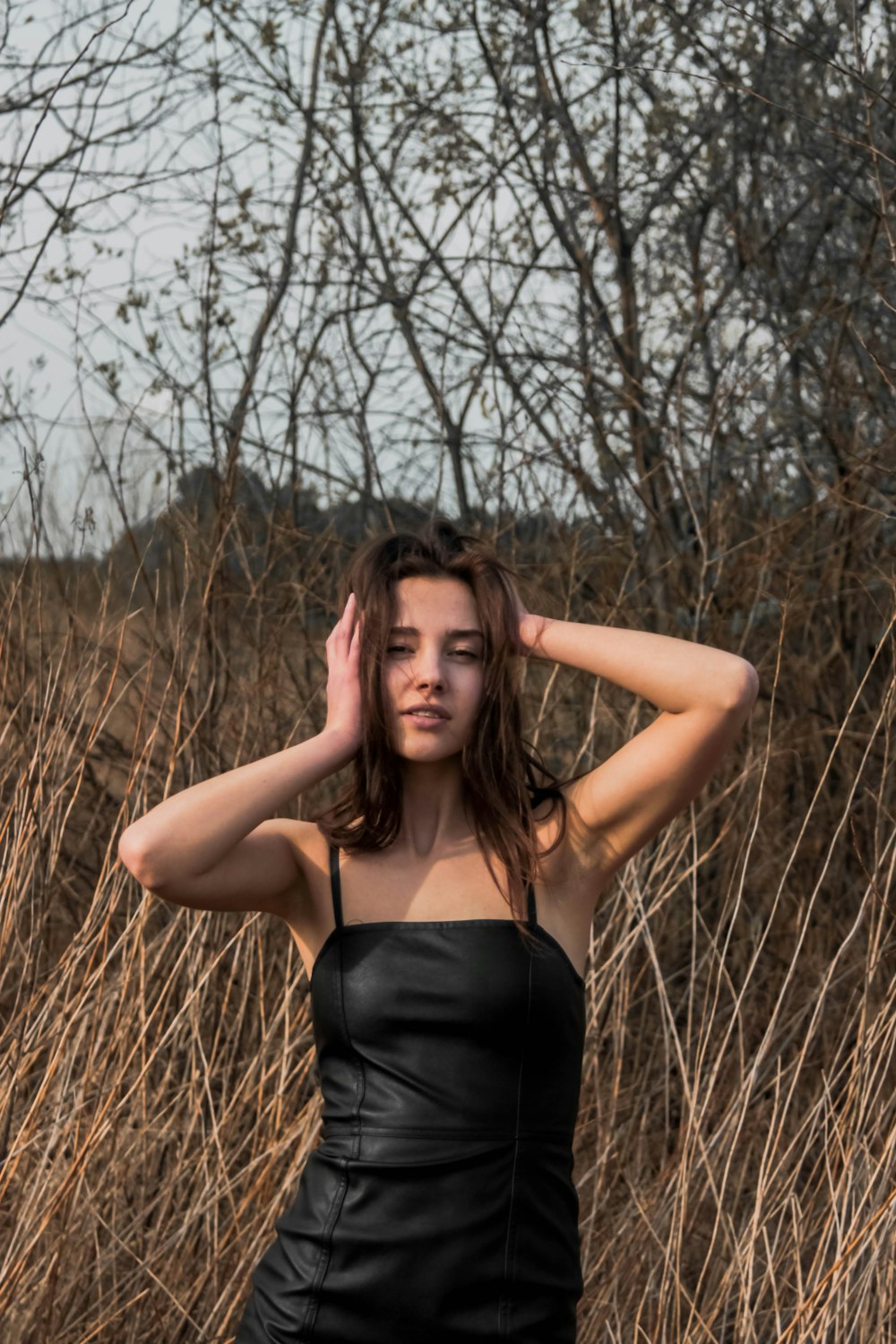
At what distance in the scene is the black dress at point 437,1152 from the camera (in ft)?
4.96

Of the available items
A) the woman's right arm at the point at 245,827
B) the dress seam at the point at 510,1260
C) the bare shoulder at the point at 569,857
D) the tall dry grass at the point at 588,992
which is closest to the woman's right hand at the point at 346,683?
the woman's right arm at the point at 245,827

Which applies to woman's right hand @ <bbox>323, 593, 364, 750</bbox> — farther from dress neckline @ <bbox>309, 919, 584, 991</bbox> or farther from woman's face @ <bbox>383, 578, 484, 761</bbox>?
dress neckline @ <bbox>309, 919, 584, 991</bbox>

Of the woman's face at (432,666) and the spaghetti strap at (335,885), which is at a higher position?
the woman's face at (432,666)

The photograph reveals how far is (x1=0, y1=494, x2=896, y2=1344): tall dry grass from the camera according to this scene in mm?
2297

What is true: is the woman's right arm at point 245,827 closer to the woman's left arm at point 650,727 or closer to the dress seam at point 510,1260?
the woman's left arm at point 650,727

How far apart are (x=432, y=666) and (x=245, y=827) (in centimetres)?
28

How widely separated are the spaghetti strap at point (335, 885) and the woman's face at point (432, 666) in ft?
0.47

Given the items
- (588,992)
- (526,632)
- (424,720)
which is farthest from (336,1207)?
(588,992)

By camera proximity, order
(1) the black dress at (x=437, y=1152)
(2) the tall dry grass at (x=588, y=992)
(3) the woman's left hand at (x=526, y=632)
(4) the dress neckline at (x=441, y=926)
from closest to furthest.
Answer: (1) the black dress at (x=437, y=1152) < (4) the dress neckline at (x=441, y=926) < (3) the woman's left hand at (x=526, y=632) < (2) the tall dry grass at (x=588, y=992)

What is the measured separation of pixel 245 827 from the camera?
1.60 m

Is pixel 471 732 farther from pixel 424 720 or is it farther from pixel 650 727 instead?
pixel 650 727

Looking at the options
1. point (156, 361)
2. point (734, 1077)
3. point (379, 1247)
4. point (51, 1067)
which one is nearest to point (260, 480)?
point (156, 361)

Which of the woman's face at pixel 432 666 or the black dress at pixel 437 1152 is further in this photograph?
the woman's face at pixel 432 666

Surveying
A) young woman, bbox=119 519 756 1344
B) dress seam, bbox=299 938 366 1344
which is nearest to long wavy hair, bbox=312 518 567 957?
young woman, bbox=119 519 756 1344
